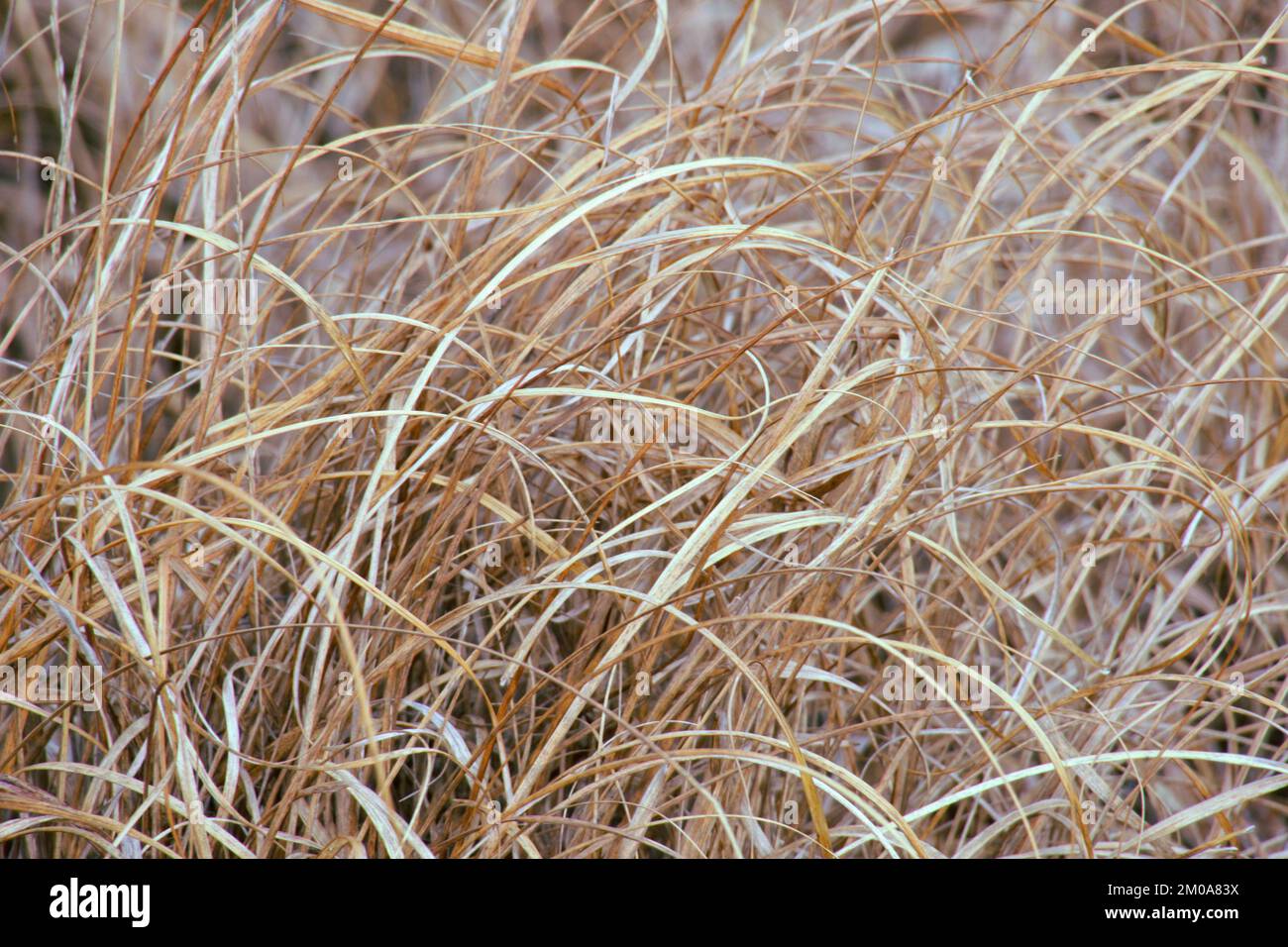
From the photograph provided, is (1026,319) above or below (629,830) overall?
above

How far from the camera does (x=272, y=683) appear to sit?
842 millimetres

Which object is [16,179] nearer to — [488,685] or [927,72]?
[488,685]

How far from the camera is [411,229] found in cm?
138

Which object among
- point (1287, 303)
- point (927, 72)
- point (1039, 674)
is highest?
point (927, 72)

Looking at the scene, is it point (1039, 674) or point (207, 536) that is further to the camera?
point (1039, 674)

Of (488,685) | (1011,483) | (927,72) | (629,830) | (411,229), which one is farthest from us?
(927,72)

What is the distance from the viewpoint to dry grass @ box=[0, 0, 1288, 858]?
0.75 m

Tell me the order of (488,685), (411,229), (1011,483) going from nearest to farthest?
1. (488,685)
2. (1011,483)
3. (411,229)

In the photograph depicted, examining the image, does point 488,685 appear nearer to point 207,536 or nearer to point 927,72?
point 207,536

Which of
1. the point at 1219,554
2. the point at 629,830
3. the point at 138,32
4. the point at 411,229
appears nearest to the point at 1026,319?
the point at 1219,554

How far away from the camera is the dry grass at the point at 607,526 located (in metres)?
0.75

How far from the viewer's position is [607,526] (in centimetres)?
92

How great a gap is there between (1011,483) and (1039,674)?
19 centimetres

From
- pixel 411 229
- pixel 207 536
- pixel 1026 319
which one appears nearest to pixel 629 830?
pixel 207 536
